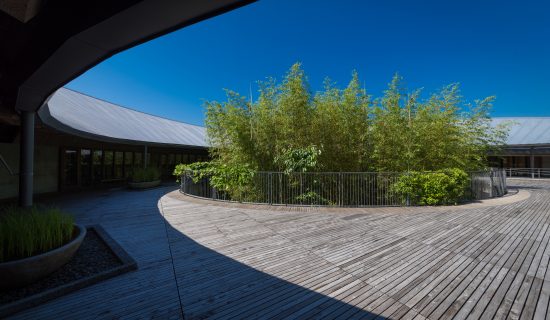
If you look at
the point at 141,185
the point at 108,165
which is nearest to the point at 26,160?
the point at 141,185

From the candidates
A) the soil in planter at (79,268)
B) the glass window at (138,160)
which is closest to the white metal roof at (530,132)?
the soil in planter at (79,268)

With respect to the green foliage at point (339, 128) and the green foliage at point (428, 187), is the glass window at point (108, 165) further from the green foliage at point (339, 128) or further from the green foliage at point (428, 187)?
the green foliage at point (428, 187)

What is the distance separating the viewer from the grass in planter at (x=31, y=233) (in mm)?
2617

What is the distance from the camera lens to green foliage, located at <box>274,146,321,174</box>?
6652 mm

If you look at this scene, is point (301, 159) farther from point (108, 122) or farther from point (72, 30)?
point (108, 122)

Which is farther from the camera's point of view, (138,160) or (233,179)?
(138,160)

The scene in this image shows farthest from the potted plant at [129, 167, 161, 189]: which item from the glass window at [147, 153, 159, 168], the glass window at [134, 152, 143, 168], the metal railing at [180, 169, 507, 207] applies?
the metal railing at [180, 169, 507, 207]

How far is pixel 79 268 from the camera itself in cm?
296

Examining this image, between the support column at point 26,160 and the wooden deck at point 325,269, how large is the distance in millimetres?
1500

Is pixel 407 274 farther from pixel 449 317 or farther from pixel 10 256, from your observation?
pixel 10 256

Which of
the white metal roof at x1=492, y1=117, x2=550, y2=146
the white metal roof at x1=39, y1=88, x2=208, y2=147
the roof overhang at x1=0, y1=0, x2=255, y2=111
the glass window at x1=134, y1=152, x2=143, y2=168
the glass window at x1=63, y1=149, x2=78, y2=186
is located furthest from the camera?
the white metal roof at x1=492, y1=117, x2=550, y2=146

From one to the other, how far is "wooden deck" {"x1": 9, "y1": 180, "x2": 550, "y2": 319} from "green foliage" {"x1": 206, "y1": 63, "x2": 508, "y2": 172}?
2367 millimetres

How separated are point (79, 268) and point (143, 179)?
30.2 ft

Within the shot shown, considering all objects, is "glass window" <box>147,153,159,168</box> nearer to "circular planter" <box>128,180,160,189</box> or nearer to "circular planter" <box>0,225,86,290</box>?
"circular planter" <box>128,180,160,189</box>
